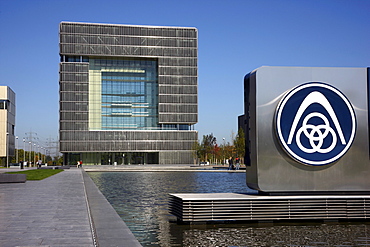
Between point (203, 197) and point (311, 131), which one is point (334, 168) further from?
point (203, 197)

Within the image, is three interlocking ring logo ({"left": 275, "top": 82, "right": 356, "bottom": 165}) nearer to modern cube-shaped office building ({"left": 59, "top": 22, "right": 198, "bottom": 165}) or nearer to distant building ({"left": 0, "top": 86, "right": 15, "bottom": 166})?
modern cube-shaped office building ({"left": 59, "top": 22, "right": 198, "bottom": 165})

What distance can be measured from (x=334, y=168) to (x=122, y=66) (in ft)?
316

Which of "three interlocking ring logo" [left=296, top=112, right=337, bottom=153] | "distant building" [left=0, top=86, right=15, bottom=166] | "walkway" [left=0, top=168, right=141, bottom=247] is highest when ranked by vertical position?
"distant building" [left=0, top=86, right=15, bottom=166]

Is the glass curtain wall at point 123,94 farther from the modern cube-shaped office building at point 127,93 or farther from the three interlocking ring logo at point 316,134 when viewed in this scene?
the three interlocking ring logo at point 316,134

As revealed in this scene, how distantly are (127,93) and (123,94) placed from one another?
0.95 metres

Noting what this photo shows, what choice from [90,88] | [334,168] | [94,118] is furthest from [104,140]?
[334,168]

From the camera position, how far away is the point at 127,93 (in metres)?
106

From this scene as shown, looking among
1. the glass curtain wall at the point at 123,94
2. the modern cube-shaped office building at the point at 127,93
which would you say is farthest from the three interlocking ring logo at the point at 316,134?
the glass curtain wall at the point at 123,94

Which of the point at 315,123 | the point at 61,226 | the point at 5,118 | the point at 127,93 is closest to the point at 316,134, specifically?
the point at 315,123

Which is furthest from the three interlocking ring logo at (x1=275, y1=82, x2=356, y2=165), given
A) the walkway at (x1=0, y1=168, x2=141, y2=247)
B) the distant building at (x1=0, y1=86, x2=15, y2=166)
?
the distant building at (x1=0, y1=86, x2=15, y2=166)

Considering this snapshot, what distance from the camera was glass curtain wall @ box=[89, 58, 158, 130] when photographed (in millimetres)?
104375

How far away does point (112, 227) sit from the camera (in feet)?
31.1

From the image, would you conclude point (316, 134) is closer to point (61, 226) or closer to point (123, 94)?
point (61, 226)

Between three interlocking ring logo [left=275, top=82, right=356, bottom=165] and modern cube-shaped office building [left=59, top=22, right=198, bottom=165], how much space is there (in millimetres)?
91825
